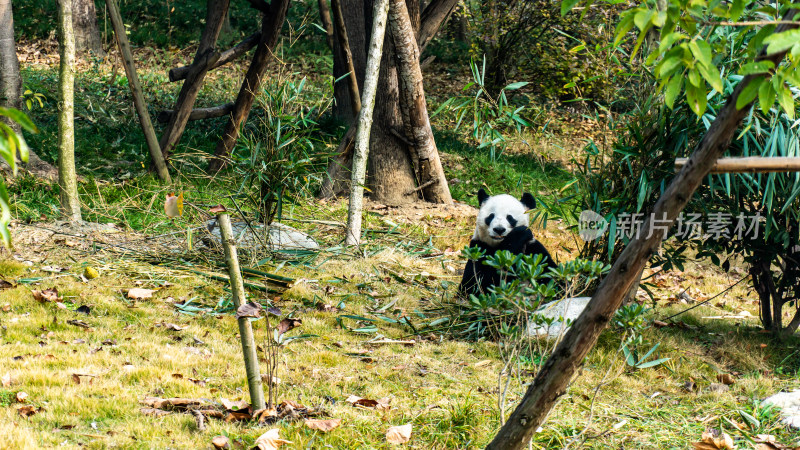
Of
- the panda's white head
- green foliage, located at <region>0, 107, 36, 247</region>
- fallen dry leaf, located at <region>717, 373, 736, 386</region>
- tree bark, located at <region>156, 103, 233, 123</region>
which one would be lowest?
fallen dry leaf, located at <region>717, 373, 736, 386</region>

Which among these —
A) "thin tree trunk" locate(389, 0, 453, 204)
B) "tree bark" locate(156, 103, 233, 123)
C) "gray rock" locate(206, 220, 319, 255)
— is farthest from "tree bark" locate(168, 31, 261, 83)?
"gray rock" locate(206, 220, 319, 255)

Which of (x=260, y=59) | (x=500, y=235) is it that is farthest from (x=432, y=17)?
(x=500, y=235)

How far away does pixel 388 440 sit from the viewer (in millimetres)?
2846

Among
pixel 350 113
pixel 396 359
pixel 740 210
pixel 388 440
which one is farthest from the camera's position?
pixel 350 113

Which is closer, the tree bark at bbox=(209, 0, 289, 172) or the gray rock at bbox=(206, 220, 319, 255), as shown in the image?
the gray rock at bbox=(206, 220, 319, 255)

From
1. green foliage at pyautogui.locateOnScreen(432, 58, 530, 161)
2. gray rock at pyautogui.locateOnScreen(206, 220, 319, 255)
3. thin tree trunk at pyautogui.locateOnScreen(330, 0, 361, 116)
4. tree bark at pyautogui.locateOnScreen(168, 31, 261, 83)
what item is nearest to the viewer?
green foliage at pyautogui.locateOnScreen(432, 58, 530, 161)

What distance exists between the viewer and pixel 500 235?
15.3 ft

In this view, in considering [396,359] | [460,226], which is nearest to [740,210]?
[396,359]

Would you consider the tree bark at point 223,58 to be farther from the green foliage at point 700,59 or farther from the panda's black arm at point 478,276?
the green foliage at point 700,59

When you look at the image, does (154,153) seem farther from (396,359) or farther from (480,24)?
(480,24)

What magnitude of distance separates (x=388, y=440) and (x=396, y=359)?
46.0 inches

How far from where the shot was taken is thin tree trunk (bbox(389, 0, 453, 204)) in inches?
275

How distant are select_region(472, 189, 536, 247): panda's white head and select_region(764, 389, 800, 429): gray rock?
192cm

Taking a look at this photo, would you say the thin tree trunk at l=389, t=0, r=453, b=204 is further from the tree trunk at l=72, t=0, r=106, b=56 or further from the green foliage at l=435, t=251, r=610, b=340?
the tree trunk at l=72, t=0, r=106, b=56
